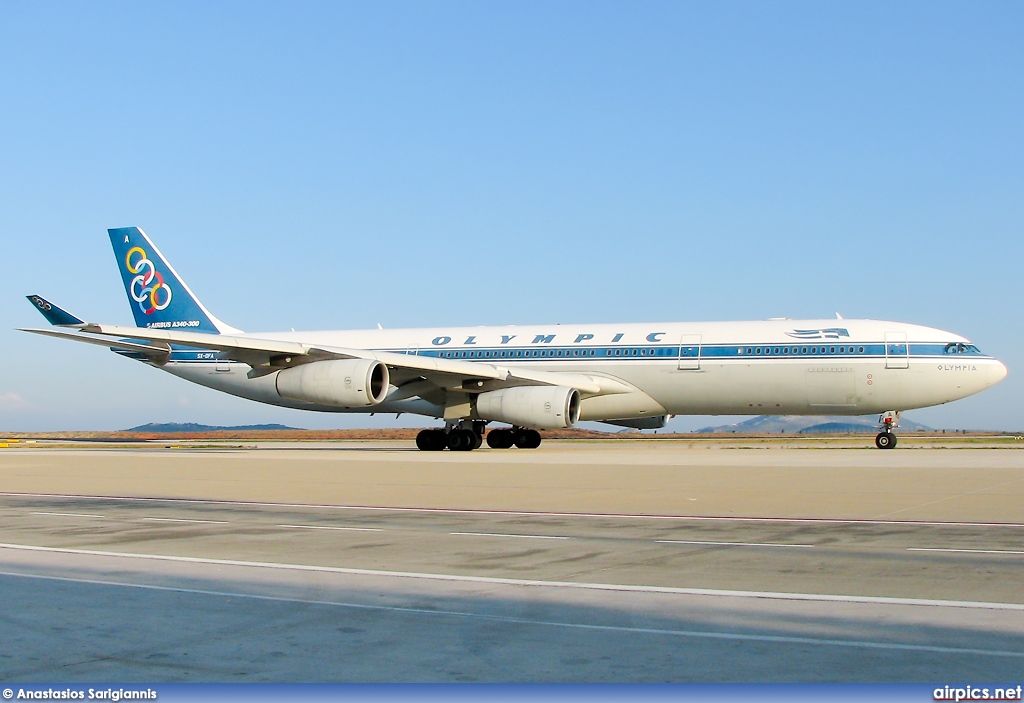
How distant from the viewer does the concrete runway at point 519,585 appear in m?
4.71

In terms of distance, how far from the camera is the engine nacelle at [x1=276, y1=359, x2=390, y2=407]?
90.5ft

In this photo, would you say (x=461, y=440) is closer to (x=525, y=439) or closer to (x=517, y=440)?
(x=517, y=440)

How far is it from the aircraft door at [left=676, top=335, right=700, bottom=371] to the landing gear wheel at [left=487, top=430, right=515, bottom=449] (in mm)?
6707

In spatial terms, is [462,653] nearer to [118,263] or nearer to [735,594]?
[735,594]

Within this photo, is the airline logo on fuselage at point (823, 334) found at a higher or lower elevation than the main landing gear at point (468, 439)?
higher

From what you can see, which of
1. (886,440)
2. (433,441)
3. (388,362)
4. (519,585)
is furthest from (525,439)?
(519,585)

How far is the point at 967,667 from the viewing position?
452cm

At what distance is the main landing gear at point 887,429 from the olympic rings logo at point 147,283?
2498 cm

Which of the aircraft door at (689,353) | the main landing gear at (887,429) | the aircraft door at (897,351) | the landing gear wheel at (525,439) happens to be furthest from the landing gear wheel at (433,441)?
the aircraft door at (897,351)

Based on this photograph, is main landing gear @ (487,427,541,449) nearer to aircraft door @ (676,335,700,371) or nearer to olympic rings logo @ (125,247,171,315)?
aircraft door @ (676,335,700,371)

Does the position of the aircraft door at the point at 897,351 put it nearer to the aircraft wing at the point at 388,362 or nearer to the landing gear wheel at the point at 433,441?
the aircraft wing at the point at 388,362

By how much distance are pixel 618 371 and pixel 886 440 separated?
329 inches

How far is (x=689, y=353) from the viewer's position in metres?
29.5

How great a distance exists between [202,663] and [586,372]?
26524 mm
